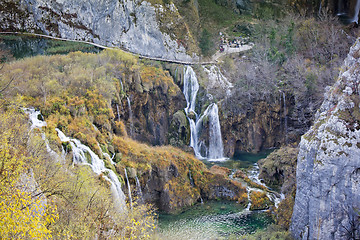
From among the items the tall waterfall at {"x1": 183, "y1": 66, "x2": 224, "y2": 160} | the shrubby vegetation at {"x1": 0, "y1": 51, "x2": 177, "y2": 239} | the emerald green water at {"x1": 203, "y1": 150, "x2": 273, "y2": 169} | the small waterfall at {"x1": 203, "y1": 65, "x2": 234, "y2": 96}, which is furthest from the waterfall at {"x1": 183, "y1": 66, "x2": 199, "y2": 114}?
the emerald green water at {"x1": 203, "y1": 150, "x2": 273, "y2": 169}

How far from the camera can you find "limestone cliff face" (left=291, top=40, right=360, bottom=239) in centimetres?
1595

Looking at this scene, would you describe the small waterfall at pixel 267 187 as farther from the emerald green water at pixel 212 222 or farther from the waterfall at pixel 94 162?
the waterfall at pixel 94 162

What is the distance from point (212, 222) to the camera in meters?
22.8

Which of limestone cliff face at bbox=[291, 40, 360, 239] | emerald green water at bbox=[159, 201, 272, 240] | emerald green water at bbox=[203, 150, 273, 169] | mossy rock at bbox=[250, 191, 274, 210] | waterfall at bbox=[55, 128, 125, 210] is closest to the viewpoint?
limestone cliff face at bbox=[291, 40, 360, 239]

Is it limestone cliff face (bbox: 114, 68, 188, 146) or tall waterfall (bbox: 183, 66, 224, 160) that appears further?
tall waterfall (bbox: 183, 66, 224, 160)

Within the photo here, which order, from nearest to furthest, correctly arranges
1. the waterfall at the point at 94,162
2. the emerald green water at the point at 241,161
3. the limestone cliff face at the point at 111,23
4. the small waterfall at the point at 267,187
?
the waterfall at the point at 94,162, the small waterfall at the point at 267,187, the emerald green water at the point at 241,161, the limestone cliff face at the point at 111,23

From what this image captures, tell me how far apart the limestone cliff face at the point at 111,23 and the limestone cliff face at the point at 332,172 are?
33.4 metres

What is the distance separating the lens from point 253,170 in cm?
3200

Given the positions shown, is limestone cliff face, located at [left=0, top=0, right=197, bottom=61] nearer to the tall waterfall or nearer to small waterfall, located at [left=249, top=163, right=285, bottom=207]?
the tall waterfall

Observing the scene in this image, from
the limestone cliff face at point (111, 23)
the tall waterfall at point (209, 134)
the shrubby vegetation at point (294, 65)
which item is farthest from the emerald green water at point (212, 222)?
the limestone cliff face at point (111, 23)

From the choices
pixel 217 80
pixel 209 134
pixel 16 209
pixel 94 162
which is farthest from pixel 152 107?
pixel 16 209

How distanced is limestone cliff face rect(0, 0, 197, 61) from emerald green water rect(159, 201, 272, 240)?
29.3 metres

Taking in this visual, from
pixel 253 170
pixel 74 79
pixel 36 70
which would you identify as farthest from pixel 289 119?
pixel 36 70

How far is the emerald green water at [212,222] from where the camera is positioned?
21.1 m
